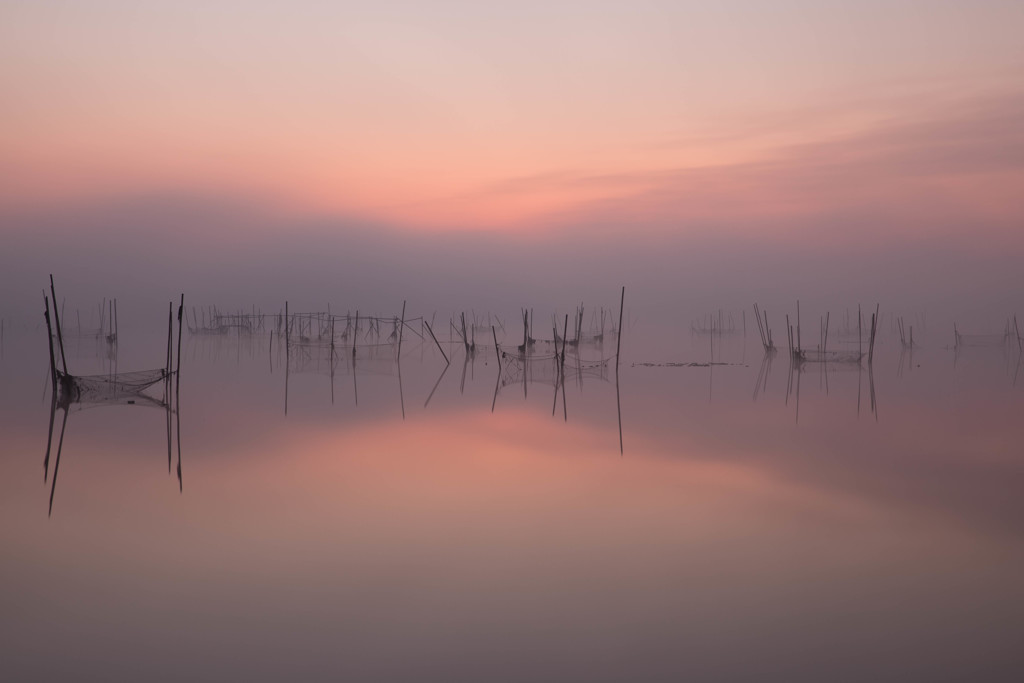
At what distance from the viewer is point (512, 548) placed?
535 cm

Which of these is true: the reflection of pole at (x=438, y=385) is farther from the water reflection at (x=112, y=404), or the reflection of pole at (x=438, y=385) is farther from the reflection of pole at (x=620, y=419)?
the water reflection at (x=112, y=404)

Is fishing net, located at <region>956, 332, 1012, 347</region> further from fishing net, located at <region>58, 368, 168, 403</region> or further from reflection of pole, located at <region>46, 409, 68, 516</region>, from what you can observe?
reflection of pole, located at <region>46, 409, 68, 516</region>

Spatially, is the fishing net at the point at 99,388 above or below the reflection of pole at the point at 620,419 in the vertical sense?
above

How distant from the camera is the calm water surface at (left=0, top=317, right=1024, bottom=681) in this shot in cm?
376

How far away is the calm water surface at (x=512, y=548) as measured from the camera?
12.3ft

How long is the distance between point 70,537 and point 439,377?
13510mm

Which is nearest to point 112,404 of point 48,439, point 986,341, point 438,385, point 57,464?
point 48,439

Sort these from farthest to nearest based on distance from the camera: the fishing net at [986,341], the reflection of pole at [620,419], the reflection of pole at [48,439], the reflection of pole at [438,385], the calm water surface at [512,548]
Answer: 1. the fishing net at [986,341]
2. the reflection of pole at [438,385]
3. the reflection of pole at [620,419]
4. the reflection of pole at [48,439]
5. the calm water surface at [512,548]

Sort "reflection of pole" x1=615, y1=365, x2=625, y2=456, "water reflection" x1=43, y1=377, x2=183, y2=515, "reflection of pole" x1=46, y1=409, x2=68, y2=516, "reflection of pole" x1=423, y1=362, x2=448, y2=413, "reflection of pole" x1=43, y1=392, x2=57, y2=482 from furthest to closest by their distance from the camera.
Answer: "reflection of pole" x1=423, y1=362, x2=448, y2=413 < "water reflection" x1=43, y1=377, x2=183, y2=515 < "reflection of pole" x1=615, y1=365, x2=625, y2=456 < "reflection of pole" x1=43, y1=392, x2=57, y2=482 < "reflection of pole" x1=46, y1=409, x2=68, y2=516

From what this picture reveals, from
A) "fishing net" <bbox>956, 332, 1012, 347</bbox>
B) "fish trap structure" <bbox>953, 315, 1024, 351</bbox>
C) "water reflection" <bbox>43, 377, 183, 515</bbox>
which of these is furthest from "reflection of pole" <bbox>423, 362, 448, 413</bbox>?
"fishing net" <bbox>956, 332, 1012, 347</bbox>

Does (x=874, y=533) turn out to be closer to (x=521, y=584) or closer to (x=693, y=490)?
(x=693, y=490)

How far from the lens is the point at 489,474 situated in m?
7.82

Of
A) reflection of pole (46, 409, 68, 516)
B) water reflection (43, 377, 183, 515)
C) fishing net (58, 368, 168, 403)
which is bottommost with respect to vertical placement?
reflection of pole (46, 409, 68, 516)

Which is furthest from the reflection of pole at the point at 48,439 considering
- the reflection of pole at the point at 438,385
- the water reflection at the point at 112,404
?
the reflection of pole at the point at 438,385
